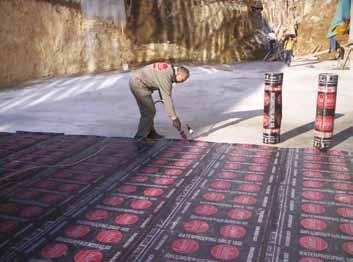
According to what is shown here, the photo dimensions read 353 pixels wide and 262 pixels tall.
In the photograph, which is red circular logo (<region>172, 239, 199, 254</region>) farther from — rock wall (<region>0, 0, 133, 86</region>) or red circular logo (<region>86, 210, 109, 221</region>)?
rock wall (<region>0, 0, 133, 86</region>)

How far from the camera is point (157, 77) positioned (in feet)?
16.3

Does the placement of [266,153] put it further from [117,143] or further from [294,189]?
[117,143]

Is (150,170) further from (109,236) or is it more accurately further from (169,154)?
(109,236)

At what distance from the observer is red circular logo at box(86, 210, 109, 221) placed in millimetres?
3125

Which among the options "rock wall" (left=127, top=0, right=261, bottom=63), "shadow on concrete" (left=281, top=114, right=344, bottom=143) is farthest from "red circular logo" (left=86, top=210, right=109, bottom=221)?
"rock wall" (left=127, top=0, right=261, bottom=63)

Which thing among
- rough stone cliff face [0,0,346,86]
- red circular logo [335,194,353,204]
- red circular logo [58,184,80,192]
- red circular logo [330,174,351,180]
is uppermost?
rough stone cliff face [0,0,346,86]

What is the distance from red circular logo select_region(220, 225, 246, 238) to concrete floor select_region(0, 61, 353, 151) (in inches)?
98.3

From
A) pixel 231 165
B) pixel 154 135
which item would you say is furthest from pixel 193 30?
pixel 231 165

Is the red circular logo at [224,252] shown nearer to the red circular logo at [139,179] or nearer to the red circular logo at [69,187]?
the red circular logo at [139,179]

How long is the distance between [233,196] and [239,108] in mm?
4225

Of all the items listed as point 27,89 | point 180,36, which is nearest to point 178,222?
point 27,89

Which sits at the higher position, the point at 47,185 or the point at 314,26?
the point at 314,26

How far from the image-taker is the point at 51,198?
3539mm

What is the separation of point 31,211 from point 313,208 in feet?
7.81
